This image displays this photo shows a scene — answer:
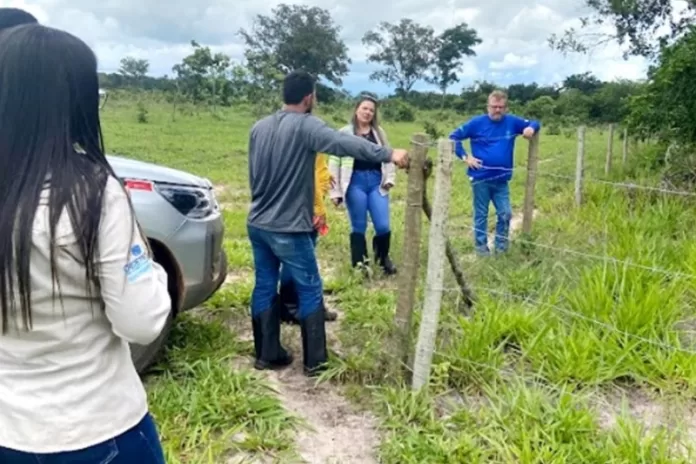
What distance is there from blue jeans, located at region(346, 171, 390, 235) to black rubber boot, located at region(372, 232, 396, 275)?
50mm

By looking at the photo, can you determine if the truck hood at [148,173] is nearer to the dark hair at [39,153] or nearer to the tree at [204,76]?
the dark hair at [39,153]

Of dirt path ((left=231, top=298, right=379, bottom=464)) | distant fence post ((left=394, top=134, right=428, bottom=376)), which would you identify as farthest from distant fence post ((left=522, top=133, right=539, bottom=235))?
dirt path ((left=231, top=298, right=379, bottom=464))

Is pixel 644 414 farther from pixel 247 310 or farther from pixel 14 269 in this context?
pixel 14 269

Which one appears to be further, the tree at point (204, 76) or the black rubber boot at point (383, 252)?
the tree at point (204, 76)

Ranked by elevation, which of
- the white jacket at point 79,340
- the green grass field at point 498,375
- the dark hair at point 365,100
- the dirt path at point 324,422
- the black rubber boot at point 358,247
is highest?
the dark hair at point 365,100

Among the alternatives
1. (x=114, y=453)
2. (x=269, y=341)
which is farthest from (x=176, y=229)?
(x=114, y=453)

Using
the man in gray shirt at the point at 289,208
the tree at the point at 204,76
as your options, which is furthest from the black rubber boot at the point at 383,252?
the tree at the point at 204,76

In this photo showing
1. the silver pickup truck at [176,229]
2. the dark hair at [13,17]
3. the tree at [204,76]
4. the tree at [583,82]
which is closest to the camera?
the dark hair at [13,17]

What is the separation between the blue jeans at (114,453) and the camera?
1345mm

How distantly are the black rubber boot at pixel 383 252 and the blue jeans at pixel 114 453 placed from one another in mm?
4242

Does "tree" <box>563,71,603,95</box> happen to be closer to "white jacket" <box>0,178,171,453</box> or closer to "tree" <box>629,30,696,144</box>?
"tree" <box>629,30,696,144</box>

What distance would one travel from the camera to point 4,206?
1199mm

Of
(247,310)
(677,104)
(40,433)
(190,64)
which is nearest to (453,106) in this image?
(190,64)

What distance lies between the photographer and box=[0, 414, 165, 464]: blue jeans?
134 centimetres
